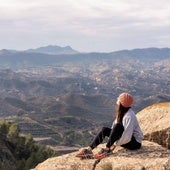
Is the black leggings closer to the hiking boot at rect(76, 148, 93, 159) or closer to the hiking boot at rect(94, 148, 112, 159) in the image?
the hiking boot at rect(94, 148, 112, 159)

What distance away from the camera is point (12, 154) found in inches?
3071

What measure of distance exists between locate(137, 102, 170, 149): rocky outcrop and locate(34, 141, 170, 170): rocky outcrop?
5.58 feet

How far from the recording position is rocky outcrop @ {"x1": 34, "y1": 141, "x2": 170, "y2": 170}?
1315 cm

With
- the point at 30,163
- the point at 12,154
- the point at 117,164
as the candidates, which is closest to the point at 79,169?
the point at 117,164

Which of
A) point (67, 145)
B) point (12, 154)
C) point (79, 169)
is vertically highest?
point (79, 169)

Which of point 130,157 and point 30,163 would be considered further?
point 30,163

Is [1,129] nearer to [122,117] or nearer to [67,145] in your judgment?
[122,117]

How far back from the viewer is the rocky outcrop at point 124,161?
13148mm

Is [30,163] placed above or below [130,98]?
below

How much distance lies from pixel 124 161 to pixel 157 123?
201 inches

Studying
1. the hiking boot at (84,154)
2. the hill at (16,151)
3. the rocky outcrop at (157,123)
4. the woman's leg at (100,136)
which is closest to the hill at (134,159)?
the rocky outcrop at (157,123)

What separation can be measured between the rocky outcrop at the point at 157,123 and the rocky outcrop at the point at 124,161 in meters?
1.70

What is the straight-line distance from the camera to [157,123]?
1853 centimetres

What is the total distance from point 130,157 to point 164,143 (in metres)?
3.85
